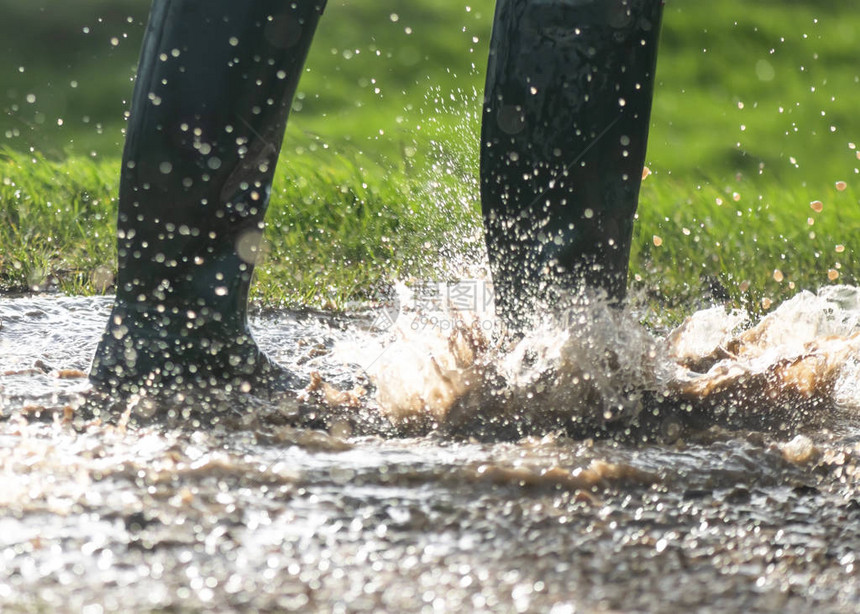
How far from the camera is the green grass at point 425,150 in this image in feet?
10.8

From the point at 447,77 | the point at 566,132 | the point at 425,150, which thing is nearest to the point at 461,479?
the point at 566,132

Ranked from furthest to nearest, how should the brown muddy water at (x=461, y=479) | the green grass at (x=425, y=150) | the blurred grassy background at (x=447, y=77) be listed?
the blurred grassy background at (x=447, y=77), the green grass at (x=425, y=150), the brown muddy water at (x=461, y=479)

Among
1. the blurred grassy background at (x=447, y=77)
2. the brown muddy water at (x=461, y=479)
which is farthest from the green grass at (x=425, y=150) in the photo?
the brown muddy water at (x=461, y=479)

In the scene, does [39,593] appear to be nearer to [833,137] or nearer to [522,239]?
[522,239]

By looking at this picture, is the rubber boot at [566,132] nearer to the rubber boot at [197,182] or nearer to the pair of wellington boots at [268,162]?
the pair of wellington boots at [268,162]

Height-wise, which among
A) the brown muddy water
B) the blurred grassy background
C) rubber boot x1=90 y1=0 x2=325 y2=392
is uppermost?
the blurred grassy background

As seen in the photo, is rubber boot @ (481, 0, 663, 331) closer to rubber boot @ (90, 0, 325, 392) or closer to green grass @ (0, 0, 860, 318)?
rubber boot @ (90, 0, 325, 392)

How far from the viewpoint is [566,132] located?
184cm

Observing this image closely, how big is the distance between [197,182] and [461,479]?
69 cm

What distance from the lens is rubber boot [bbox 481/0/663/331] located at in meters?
1.82

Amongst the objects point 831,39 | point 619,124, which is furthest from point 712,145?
point 619,124

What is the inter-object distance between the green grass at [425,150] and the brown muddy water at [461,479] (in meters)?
0.61

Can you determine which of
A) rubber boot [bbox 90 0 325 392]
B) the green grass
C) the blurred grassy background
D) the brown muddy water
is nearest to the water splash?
the brown muddy water

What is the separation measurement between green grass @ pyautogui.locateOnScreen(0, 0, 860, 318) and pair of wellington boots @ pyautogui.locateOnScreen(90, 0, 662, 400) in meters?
0.50
